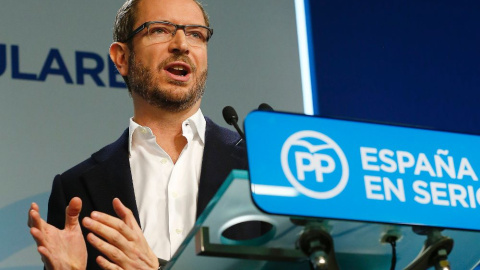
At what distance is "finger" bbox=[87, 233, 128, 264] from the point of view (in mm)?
1284

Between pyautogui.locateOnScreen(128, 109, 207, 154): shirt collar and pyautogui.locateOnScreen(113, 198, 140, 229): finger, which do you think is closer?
pyautogui.locateOnScreen(113, 198, 140, 229): finger

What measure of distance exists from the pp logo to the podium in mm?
43

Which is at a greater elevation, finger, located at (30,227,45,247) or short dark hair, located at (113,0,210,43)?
short dark hair, located at (113,0,210,43)

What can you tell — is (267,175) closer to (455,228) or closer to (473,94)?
(455,228)

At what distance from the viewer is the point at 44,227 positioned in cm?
147

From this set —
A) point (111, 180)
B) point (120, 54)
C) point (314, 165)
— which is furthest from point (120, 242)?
point (120, 54)

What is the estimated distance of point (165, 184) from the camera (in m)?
1.99

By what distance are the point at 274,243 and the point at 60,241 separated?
54cm

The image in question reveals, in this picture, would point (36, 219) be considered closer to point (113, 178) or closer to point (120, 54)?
point (113, 178)

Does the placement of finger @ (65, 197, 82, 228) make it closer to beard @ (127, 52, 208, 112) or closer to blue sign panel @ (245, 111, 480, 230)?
blue sign panel @ (245, 111, 480, 230)

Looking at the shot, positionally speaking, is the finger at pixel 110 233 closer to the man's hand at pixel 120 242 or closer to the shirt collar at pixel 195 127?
the man's hand at pixel 120 242

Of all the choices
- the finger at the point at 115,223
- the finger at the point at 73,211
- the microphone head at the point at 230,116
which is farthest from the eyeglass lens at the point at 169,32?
the finger at the point at 115,223

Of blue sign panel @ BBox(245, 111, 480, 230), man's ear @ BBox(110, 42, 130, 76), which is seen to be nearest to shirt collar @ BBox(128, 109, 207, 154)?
man's ear @ BBox(110, 42, 130, 76)

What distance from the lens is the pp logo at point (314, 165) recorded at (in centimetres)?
100
